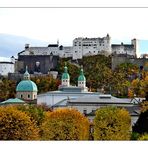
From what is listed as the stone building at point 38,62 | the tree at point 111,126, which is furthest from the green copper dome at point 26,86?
the tree at point 111,126

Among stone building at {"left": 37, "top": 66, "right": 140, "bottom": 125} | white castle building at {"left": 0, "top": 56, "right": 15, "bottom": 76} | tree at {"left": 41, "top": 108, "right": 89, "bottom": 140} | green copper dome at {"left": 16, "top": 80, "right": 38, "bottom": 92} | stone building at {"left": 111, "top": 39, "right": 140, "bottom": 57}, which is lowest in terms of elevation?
tree at {"left": 41, "top": 108, "right": 89, "bottom": 140}

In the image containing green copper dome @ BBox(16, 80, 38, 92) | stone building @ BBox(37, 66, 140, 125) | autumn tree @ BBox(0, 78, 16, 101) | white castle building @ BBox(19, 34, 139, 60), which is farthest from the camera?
white castle building @ BBox(19, 34, 139, 60)

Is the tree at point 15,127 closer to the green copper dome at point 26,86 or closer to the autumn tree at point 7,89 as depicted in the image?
the green copper dome at point 26,86

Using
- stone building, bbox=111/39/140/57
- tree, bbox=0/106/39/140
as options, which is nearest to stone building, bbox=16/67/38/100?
stone building, bbox=111/39/140/57

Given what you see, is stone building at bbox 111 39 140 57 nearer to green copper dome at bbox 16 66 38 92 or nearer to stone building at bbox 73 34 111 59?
stone building at bbox 73 34 111 59

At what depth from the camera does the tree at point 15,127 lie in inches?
365

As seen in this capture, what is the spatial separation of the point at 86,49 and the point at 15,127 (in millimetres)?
21078

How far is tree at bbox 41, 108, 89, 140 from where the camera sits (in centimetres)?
1012

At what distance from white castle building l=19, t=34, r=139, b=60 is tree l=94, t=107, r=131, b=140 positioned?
→ 1784 cm

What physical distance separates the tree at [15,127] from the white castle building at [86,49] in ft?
62.7

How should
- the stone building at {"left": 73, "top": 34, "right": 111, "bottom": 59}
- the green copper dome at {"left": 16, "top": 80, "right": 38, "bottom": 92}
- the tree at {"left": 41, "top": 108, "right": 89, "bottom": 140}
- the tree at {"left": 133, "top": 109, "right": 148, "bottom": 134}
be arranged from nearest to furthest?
1. the tree at {"left": 133, "top": 109, "right": 148, "bottom": 134}
2. the tree at {"left": 41, "top": 108, "right": 89, "bottom": 140}
3. the green copper dome at {"left": 16, "top": 80, "right": 38, "bottom": 92}
4. the stone building at {"left": 73, "top": 34, "right": 111, "bottom": 59}

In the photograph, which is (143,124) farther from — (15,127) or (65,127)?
(15,127)

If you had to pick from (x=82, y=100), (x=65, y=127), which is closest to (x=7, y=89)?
(x=82, y=100)

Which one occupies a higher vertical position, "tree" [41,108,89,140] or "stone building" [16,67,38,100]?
"stone building" [16,67,38,100]
